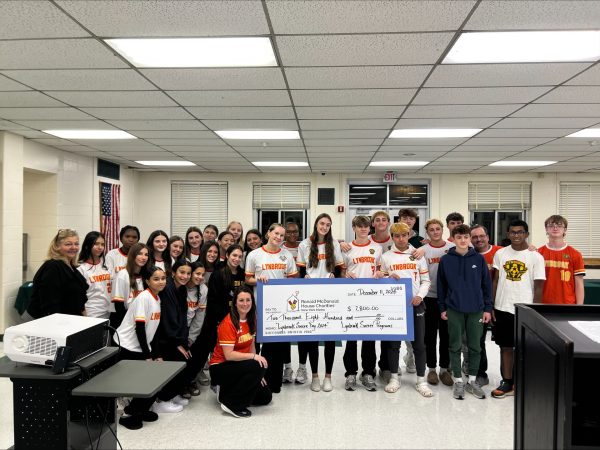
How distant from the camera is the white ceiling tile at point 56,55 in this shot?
2473mm

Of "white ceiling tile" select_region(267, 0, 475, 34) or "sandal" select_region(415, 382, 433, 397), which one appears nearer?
"white ceiling tile" select_region(267, 0, 475, 34)

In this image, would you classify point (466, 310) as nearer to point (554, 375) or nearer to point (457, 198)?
point (554, 375)

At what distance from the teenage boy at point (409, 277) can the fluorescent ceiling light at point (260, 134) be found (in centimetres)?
199

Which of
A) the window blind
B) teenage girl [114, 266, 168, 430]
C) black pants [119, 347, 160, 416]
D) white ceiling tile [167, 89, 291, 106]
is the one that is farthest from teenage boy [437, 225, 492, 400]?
the window blind

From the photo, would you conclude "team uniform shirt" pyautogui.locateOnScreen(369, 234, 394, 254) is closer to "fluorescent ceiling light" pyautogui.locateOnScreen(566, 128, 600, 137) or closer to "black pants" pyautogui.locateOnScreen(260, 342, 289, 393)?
"black pants" pyautogui.locateOnScreen(260, 342, 289, 393)

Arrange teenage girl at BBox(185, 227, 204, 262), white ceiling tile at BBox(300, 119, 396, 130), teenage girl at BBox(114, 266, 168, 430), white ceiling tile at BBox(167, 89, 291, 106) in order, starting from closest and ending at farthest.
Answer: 1. teenage girl at BBox(114, 266, 168, 430)
2. white ceiling tile at BBox(167, 89, 291, 106)
3. white ceiling tile at BBox(300, 119, 396, 130)
4. teenage girl at BBox(185, 227, 204, 262)

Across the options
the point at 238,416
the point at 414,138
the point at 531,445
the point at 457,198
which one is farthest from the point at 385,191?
the point at 531,445

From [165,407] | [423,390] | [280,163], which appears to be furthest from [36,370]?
[280,163]

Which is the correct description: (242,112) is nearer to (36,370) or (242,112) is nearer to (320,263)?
(320,263)

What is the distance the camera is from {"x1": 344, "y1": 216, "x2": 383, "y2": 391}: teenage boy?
3.87 meters

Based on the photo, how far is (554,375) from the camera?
92 centimetres

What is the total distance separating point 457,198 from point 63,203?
7747 millimetres

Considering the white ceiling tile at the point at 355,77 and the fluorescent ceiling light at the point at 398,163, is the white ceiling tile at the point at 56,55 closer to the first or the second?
the white ceiling tile at the point at 355,77

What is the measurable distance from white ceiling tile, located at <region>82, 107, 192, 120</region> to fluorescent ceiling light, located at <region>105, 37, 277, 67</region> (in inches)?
47.8
